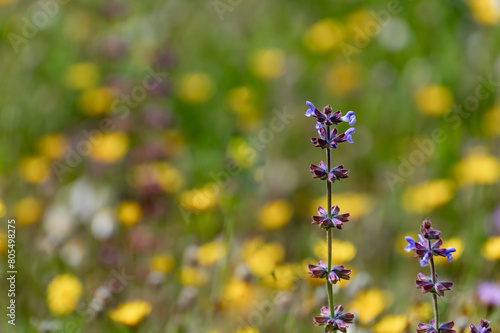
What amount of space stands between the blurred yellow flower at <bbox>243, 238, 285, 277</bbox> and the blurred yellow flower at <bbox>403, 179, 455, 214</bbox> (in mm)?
613

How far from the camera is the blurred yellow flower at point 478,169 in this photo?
9.38 ft

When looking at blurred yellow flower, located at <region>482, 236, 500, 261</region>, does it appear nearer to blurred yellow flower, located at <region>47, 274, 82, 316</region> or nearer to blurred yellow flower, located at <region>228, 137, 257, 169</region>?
blurred yellow flower, located at <region>228, 137, 257, 169</region>

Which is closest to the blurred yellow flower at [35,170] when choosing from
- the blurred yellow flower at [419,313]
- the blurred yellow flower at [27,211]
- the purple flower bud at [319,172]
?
the blurred yellow flower at [27,211]

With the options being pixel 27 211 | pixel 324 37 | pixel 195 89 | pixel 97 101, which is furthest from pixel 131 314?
pixel 324 37

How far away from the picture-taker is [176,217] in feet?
9.65

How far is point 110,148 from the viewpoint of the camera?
323 centimetres

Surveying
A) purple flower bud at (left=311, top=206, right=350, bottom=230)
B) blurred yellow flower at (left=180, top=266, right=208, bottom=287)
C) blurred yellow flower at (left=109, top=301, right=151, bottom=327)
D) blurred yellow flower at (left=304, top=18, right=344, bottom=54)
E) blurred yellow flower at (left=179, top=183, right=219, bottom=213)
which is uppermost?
blurred yellow flower at (left=304, top=18, right=344, bottom=54)

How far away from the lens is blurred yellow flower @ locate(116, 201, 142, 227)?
2.68m

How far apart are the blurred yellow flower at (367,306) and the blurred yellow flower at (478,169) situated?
1.04 m

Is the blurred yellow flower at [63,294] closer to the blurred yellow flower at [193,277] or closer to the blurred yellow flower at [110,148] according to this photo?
the blurred yellow flower at [193,277]

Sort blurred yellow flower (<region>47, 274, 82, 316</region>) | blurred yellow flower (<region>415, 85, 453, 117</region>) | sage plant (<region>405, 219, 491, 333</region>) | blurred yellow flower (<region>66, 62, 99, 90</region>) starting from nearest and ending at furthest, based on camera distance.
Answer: sage plant (<region>405, 219, 491, 333</region>) → blurred yellow flower (<region>47, 274, 82, 316</region>) → blurred yellow flower (<region>415, 85, 453, 117</region>) → blurred yellow flower (<region>66, 62, 99, 90</region>)

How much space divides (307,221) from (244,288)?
97 cm

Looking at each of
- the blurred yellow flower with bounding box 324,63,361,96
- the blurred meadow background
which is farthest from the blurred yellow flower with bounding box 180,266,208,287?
the blurred yellow flower with bounding box 324,63,361,96

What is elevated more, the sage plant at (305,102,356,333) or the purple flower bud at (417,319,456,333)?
the sage plant at (305,102,356,333)
